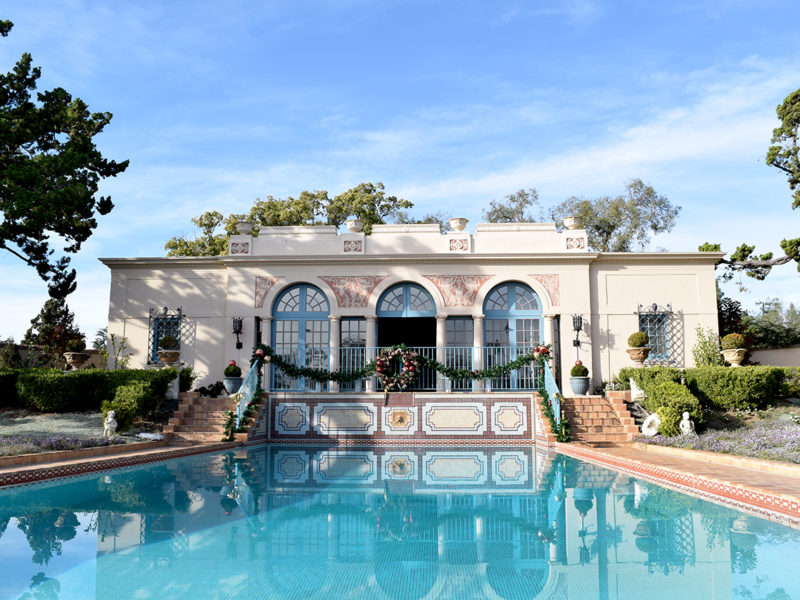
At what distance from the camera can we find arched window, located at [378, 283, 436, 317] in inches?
702

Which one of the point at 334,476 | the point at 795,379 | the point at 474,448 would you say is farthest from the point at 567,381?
the point at 334,476

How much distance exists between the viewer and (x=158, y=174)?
1440 cm

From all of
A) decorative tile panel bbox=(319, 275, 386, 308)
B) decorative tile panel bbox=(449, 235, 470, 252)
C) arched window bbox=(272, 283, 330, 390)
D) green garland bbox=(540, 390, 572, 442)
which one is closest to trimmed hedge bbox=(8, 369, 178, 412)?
arched window bbox=(272, 283, 330, 390)

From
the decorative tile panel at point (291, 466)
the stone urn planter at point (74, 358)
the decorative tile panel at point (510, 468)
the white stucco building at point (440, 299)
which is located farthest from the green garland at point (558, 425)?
the stone urn planter at point (74, 358)

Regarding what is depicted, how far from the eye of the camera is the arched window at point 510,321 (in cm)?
1738

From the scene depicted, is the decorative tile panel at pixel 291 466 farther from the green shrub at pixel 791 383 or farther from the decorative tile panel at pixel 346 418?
the green shrub at pixel 791 383

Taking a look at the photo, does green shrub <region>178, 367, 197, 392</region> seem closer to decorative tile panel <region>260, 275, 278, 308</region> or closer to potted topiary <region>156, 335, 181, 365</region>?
potted topiary <region>156, 335, 181, 365</region>

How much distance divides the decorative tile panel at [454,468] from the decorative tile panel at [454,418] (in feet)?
5.06

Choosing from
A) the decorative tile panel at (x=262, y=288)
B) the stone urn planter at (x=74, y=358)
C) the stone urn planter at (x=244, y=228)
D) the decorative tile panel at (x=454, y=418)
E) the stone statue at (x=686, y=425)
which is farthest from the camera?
the stone urn planter at (x=244, y=228)

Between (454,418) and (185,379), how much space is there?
7.23 meters

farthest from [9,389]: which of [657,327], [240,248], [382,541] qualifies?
[657,327]

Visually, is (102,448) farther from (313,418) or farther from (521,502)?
(521,502)

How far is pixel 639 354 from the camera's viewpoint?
1653 centimetres

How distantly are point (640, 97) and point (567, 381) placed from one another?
7.49 meters
